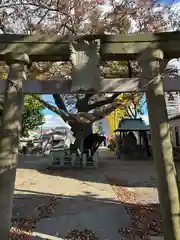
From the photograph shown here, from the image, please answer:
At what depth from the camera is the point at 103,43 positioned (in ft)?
13.4

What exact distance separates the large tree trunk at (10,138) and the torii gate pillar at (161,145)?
195cm

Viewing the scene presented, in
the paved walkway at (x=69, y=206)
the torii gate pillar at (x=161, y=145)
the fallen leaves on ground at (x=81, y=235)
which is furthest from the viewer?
the paved walkway at (x=69, y=206)

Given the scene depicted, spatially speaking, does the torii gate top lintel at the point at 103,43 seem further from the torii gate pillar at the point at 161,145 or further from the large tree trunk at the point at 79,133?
the large tree trunk at the point at 79,133

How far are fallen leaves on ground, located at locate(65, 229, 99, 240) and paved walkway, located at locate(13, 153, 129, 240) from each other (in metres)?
0.09

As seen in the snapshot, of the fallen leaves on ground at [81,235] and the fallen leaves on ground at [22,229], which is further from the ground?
the fallen leaves on ground at [22,229]

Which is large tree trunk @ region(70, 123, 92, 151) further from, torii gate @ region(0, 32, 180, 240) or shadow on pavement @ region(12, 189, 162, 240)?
torii gate @ region(0, 32, 180, 240)

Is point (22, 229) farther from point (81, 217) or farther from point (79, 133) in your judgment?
point (79, 133)

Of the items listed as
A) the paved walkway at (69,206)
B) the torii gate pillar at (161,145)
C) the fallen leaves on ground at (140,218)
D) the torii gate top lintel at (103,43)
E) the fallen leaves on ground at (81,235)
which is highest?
the torii gate top lintel at (103,43)

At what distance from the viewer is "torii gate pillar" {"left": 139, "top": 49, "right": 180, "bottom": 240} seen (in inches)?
142

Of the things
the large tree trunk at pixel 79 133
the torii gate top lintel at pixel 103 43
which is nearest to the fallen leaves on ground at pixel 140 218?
the torii gate top lintel at pixel 103 43

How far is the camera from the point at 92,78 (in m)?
3.96

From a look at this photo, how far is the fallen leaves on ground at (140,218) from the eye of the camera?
4.57 meters

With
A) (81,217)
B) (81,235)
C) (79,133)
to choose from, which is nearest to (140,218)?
(81,217)

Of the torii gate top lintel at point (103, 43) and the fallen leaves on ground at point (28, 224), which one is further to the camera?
the fallen leaves on ground at point (28, 224)
